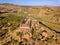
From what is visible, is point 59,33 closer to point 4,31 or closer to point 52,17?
point 52,17

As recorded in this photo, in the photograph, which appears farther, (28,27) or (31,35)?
(28,27)

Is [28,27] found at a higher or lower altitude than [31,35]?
higher

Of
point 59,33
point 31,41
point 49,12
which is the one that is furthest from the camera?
point 49,12

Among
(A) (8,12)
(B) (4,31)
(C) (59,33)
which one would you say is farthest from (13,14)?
(C) (59,33)

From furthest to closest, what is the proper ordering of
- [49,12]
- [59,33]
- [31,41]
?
[49,12] < [59,33] < [31,41]

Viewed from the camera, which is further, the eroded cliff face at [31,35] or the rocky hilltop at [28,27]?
the rocky hilltop at [28,27]

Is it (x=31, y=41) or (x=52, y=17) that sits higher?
(x=52, y=17)

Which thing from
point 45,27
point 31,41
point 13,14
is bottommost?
point 31,41

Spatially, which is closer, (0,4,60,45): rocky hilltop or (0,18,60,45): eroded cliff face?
(0,18,60,45): eroded cliff face
